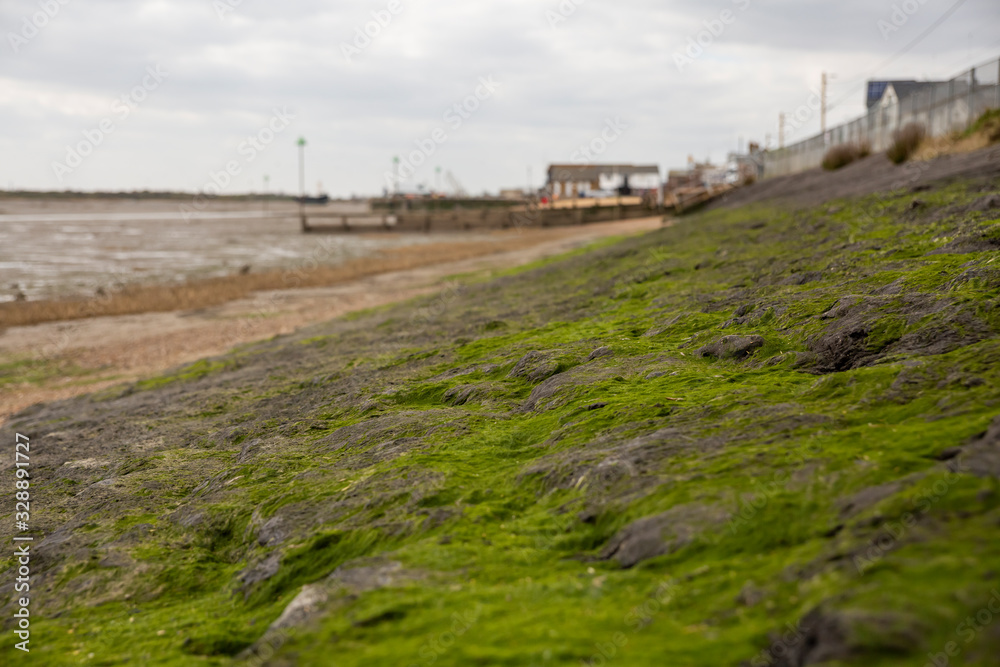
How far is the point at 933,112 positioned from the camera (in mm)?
24969

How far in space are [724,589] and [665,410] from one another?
6.47ft

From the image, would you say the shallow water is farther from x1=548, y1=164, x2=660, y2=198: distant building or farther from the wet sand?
x1=548, y1=164, x2=660, y2=198: distant building

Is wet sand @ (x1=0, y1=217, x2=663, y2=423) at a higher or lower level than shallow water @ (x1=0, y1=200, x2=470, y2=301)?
lower

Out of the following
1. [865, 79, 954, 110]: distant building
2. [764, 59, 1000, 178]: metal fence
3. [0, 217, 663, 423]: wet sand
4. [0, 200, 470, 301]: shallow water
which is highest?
[865, 79, 954, 110]: distant building

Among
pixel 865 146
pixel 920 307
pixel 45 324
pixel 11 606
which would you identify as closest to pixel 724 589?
pixel 920 307

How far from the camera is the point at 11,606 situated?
4.41 m

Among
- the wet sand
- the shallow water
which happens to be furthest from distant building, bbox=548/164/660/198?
the wet sand

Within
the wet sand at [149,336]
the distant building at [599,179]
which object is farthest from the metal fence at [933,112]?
the distant building at [599,179]

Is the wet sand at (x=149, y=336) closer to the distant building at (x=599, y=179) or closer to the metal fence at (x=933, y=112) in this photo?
the metal fence at (x=933, y=112)

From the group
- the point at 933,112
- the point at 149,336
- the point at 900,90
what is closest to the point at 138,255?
the point at 149,336

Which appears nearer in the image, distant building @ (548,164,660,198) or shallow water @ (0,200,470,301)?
shallow water @ (0,200,470,301)

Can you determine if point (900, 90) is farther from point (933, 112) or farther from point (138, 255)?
point (138, 255)

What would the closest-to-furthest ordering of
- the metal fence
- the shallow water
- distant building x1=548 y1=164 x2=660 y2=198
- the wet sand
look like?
the wet sand
the metal fence
the shallow water
distant building x1=548 y1=164 x2=660 y2=198

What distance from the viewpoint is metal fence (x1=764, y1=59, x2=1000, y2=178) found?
21062 millimetres
